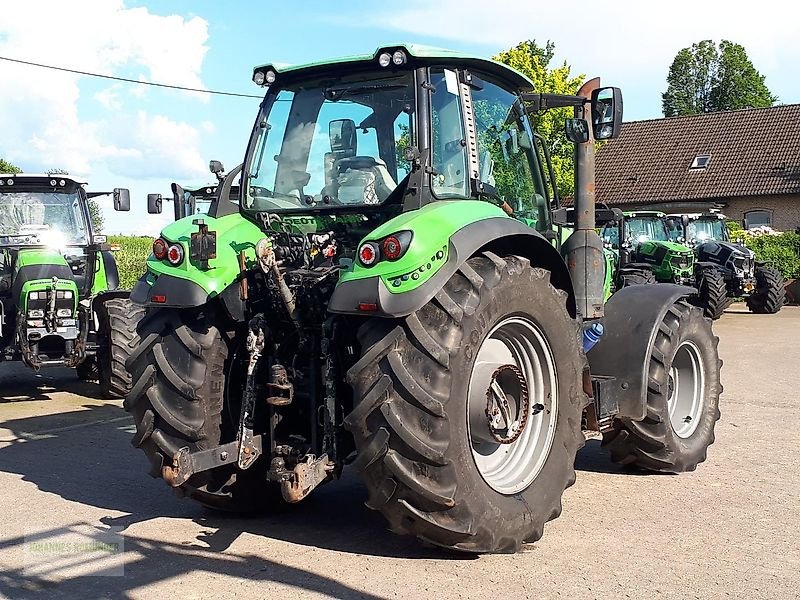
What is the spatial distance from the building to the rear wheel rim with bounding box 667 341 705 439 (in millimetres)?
27220

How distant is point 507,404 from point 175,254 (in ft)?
6.43

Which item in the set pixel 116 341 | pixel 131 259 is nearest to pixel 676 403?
pixel 116 341

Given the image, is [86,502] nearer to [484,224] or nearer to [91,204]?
[484,224]

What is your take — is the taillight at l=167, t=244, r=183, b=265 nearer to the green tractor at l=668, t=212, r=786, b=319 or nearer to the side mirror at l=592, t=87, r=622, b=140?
the side mirror at l=592, t=87, r=622, b=140

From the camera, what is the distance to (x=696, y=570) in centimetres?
429

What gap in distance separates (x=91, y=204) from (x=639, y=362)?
835cm

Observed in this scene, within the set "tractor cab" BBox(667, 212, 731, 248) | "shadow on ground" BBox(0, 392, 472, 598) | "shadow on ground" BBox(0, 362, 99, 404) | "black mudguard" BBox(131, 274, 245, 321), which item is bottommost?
"shadow on ground" BBox(0, 362, 99, 404)

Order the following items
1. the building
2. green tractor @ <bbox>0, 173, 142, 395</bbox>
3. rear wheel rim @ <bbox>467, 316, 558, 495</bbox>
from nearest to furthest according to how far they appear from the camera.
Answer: rear wheel rim @ <bbox>467, 316, 558, 495</bbox> → green tractor @ <bbox>0, 173, 142, 395</bbox> → the building

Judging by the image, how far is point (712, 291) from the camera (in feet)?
63.0

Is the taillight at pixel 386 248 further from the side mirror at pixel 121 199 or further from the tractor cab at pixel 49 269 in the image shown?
the side mirror at pixel 121 199

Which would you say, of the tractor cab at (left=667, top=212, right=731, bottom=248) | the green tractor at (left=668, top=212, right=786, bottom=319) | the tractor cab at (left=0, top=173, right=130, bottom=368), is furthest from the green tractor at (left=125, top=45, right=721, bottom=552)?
the tractor cab at (left=667, top=212, right=731, bottom=248)

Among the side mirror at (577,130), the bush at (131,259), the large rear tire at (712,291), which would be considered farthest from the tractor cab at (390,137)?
the large rear tire at (712,291)

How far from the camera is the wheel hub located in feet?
15.2

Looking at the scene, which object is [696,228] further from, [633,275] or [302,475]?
[302,475]
